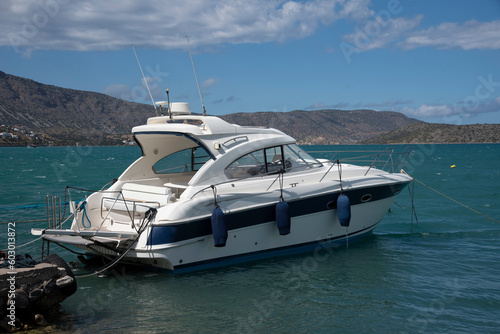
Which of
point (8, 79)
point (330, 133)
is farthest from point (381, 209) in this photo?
point (8, 79)

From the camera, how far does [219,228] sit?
942 centimetres

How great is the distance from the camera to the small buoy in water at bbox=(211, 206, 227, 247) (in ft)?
30.9

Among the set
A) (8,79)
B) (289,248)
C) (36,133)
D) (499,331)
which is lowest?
(499,331)

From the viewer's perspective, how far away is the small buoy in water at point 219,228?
9.42 metres

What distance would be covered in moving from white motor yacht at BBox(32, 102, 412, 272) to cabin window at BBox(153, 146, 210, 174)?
0.02 metres

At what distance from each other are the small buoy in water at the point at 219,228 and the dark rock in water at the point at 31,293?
2.71 metres

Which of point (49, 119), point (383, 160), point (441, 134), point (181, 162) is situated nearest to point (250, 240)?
point (181, 162)

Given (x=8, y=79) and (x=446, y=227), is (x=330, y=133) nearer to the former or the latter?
(x=8, y=79)

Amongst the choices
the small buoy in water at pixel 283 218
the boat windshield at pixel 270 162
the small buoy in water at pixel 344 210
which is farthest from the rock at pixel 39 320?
the small buoy in water at pixel 344 210

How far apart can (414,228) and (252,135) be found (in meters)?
6.99

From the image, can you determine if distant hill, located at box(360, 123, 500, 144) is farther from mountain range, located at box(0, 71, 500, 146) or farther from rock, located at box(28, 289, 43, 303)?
rock, located at box(28, 289, 43, 303)

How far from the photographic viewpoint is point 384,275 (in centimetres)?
1023

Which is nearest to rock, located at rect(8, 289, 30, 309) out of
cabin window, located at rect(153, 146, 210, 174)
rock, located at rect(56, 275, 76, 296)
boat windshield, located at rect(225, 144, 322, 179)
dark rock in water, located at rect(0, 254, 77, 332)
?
dark rock in water, located at rect(0, 254, 77, 332)

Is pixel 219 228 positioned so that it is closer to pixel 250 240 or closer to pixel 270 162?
pixel 250 240
